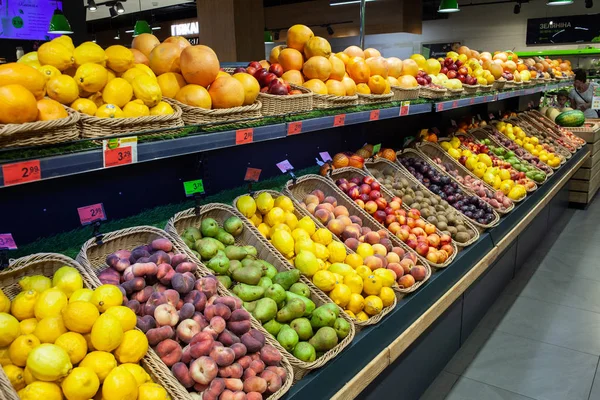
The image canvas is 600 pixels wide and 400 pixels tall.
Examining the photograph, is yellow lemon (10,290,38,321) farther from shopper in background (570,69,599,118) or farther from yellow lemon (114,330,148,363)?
shopper in background (570,69,599,118)

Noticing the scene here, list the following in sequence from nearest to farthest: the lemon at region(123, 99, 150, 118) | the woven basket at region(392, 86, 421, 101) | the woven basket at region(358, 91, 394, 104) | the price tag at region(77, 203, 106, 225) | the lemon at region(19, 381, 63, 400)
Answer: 1. the lemon at region(19, 381, 63, 400)
2. the lemon at region(123, 99, 150, 118)
3. the price tag at region(77, 203, 106, 225)
4. the woven basket at region(358, 91, 394, 104)
5. the woven basket at region(392, 86, 421, 101)

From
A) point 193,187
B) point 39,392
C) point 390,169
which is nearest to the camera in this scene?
point 39,392

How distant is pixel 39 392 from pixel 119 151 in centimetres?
72

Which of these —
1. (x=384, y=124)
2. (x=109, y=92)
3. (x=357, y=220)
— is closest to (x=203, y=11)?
(x=384, y=124)

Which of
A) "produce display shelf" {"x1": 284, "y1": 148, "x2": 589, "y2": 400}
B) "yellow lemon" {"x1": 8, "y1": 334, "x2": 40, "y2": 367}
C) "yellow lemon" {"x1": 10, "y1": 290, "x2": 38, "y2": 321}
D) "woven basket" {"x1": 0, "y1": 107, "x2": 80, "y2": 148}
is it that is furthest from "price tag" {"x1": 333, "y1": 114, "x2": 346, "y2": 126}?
"yellow lemon" {"x1": 8, "y1": 334, "x2": 40, "y2": 367}

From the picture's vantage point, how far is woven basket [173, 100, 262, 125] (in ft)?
6.46

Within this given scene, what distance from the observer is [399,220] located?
2992 millimetres

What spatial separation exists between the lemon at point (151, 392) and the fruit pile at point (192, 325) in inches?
4.2

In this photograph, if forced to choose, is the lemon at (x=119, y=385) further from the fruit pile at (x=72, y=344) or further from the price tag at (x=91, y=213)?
the price tag at (x=91, y=213)

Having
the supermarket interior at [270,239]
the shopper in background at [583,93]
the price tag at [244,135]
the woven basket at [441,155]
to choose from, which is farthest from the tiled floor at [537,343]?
the shopper in background at [583,93]

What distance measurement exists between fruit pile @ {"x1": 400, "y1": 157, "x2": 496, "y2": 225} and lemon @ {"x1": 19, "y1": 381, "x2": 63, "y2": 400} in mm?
2856

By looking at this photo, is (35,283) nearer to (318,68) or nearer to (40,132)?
(40,132)

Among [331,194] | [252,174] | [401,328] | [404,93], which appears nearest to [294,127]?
[252,174]

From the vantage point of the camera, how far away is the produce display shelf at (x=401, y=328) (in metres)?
1.86
